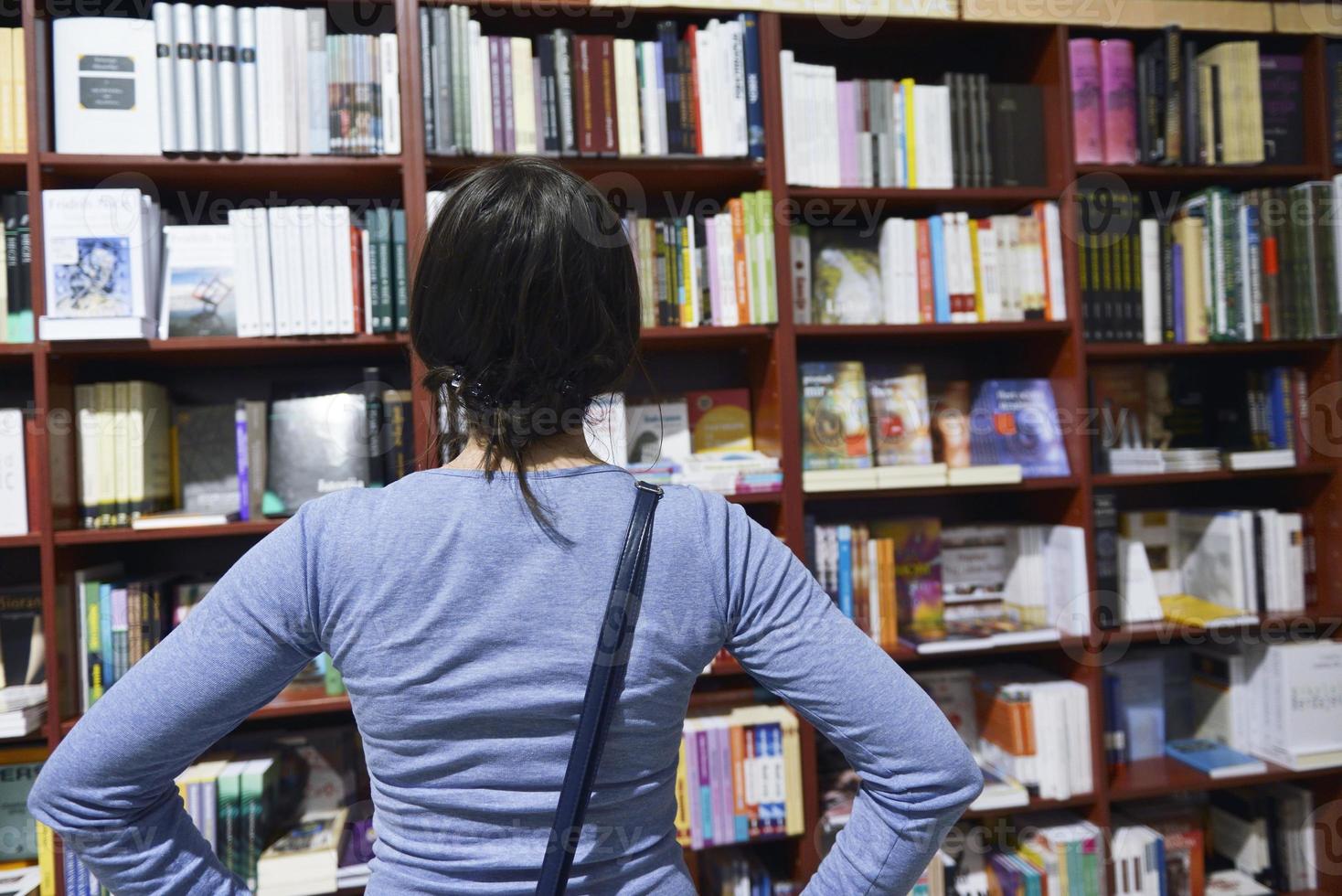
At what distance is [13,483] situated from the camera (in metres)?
1.62

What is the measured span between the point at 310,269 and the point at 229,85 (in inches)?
16.1

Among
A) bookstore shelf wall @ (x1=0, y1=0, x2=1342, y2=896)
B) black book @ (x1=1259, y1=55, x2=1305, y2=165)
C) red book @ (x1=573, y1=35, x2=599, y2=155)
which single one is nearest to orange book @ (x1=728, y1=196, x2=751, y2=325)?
bookstore shelf wall @ (x1=0, y1=0, x2=1342, y2=896)

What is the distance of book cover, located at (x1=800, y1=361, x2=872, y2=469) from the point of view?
1890 mm

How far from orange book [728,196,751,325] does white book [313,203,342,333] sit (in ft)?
2.88

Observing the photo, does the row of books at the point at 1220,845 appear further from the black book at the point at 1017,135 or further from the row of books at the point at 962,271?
the black book at the point at 1017,135

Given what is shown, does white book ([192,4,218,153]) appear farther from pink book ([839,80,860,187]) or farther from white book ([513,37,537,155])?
pink book ([839,80,860,187])

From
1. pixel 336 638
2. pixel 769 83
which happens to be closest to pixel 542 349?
pixel 336 638

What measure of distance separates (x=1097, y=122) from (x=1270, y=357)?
3.00 feet

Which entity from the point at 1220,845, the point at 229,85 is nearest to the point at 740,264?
the point at 229,85

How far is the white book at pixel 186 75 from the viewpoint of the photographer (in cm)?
163

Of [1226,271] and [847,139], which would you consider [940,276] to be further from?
[1226,271]

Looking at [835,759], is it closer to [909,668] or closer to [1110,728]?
[909,668]

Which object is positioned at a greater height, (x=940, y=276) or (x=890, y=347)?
(x=940, y=276)

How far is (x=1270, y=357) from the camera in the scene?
2.28 m
